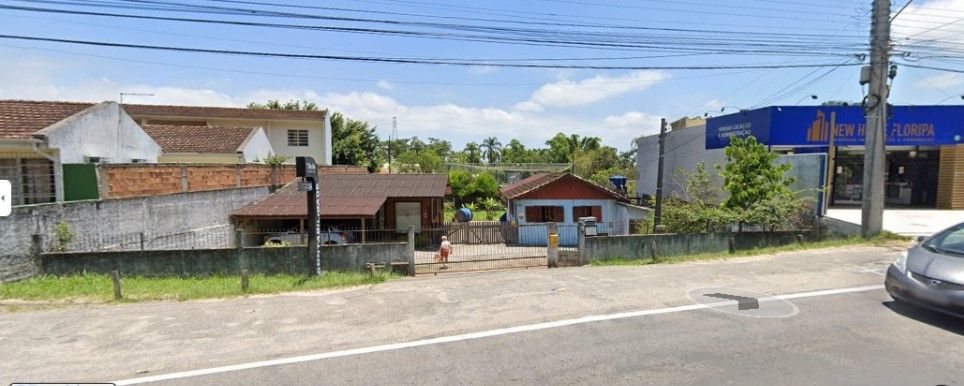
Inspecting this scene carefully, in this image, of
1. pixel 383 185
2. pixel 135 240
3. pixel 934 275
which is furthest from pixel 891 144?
pixel 135 240

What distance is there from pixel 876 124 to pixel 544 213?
13.7 meters

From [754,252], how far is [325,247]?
417 inches

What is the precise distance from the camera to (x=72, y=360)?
207 inches

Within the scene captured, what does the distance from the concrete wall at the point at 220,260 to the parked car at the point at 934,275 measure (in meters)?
9.05

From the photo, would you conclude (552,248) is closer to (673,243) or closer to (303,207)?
(673,243)

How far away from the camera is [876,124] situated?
11750 mm

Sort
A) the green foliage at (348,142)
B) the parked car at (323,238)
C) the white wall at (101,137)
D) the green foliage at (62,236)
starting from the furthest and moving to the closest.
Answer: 1. the green foliage at (348,142)
2. the parked car at (323,238)
3. the white wall at (101,137)
4. the green foliage at (62,236)

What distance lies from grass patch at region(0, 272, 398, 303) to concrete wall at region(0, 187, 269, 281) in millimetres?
821

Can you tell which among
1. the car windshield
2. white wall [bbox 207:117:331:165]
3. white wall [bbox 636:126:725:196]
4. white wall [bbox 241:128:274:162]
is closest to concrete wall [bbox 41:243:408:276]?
the car windshield

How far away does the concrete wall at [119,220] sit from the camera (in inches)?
376

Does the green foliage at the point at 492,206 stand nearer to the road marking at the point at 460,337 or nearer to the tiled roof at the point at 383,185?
the tiled roof at the point at 383,185

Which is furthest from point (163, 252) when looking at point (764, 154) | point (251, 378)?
point (764, 154)

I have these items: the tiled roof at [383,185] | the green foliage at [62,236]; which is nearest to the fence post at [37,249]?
the green foliage at [62,236]

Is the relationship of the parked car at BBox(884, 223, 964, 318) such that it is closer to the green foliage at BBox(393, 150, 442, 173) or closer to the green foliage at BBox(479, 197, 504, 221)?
the green foliage at BBox(479, 197, 504, 221)
